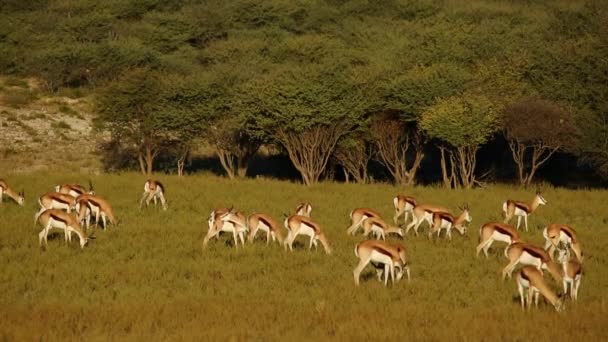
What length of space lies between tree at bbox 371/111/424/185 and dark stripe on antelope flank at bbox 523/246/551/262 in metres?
23.3

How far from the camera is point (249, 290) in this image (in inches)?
699

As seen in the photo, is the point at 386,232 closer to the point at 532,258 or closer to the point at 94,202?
the point at 532,258

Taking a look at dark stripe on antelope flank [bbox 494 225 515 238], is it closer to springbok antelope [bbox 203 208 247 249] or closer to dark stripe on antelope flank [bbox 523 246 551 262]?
dark stripe on antelope flank [bbox 523 246 551 262]

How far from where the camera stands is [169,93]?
44031 millimetres

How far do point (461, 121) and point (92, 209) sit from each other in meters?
19.8

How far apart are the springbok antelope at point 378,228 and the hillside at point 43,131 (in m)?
28.6

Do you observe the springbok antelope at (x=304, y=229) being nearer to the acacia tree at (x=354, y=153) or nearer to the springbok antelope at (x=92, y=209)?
the springbok antelope at (x=92, y=209)

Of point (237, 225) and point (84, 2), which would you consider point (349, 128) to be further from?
point (84, 2)

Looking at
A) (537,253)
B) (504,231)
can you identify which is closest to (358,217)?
(504,231)

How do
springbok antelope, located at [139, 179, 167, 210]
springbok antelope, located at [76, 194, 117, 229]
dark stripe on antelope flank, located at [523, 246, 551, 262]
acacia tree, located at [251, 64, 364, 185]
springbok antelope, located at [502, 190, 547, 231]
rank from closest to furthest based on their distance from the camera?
dark stripe on antelope flank, located at [523, 246, 551, 262]
springbok antelope, located at [76, 194, 117, 229]
springbok antelope, located at [502, 190, 547, 231]
springbok antelope, located at [139, 179, 167, 210]
acacia tree, located at [251, 64, 364, 185]

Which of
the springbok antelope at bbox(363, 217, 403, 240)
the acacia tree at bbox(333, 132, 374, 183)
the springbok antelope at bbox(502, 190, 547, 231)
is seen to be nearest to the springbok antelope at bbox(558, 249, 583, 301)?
the springbok antelope at bbox(363, 217, 403, 240)

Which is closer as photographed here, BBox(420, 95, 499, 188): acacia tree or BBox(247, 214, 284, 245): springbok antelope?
BBox(247, 214, 284, 245): springbok antelope

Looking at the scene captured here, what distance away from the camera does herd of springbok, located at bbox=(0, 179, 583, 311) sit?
669 inches

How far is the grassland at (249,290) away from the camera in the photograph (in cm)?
1445
